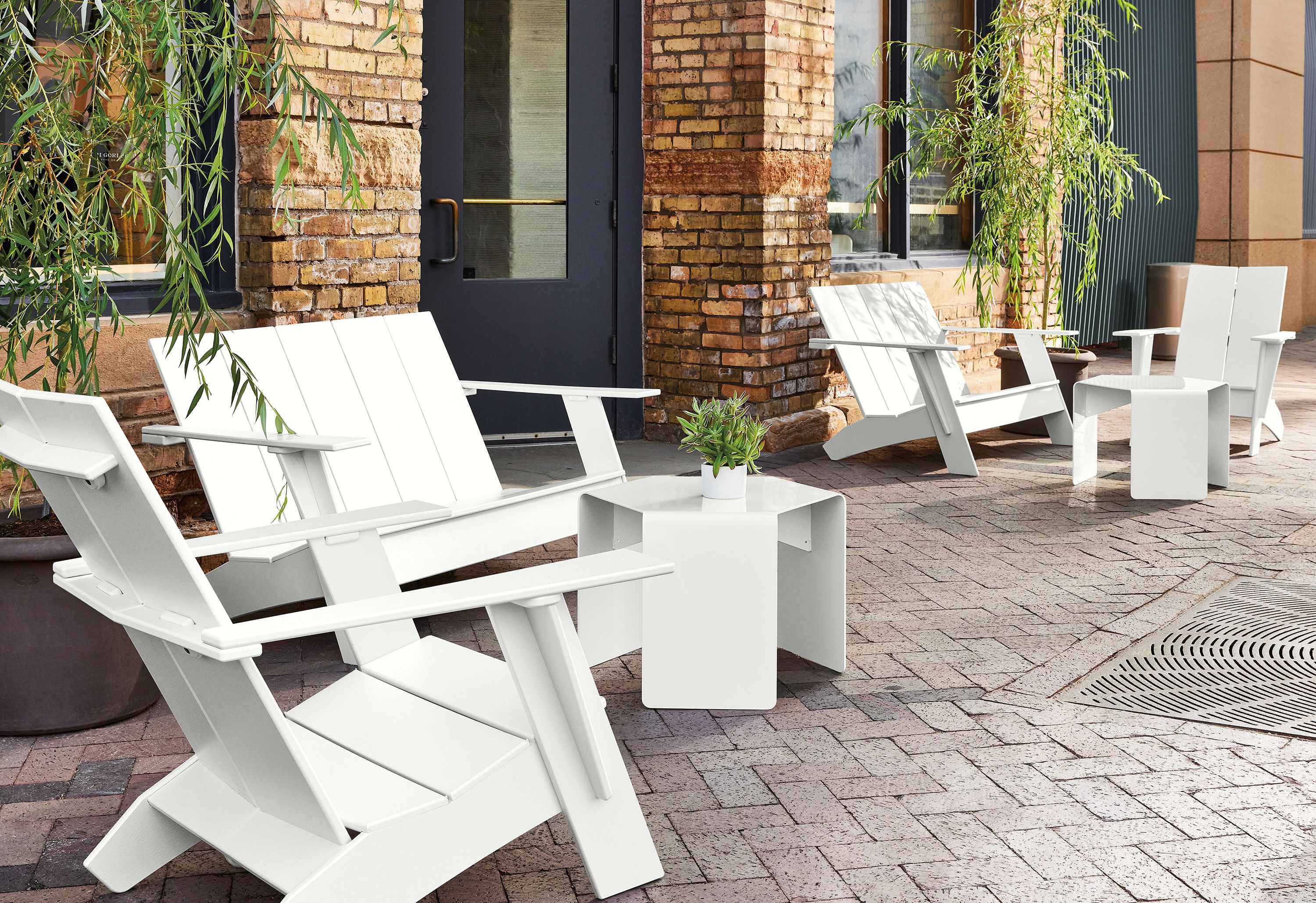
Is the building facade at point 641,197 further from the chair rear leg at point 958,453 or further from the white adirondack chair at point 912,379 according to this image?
the chair rear leg at point 958,453

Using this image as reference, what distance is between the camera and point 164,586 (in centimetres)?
197

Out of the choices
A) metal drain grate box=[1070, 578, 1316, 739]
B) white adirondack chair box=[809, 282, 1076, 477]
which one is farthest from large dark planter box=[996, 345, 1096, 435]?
metal drain grate box=[1070, 578, 1316, 739]

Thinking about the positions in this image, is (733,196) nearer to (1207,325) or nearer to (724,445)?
(1207,325)

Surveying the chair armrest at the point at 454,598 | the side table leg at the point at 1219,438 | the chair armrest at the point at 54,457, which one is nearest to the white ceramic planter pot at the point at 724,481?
the chair armrest at the point at 454,598

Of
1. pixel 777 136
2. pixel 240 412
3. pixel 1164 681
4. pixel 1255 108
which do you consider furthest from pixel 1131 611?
pixel 1255 108

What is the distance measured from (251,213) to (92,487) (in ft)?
9.54

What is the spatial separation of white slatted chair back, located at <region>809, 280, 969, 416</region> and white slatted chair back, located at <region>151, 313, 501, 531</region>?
2.37m

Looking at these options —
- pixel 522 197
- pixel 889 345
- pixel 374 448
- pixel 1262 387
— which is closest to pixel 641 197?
pixel 522 197

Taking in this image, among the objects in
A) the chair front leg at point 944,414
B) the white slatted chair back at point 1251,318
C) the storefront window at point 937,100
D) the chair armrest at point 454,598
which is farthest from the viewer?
the storefront window at point 937,100

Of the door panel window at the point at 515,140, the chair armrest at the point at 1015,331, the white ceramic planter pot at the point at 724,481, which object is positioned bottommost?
the white ceramic planter pot at the point at 724,481

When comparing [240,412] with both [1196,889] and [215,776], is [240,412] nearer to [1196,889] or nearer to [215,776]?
[215,776]

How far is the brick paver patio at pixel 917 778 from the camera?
238cm

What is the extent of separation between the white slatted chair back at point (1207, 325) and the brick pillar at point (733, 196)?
1.94 m

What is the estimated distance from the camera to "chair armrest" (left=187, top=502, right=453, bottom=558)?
2.28 m
